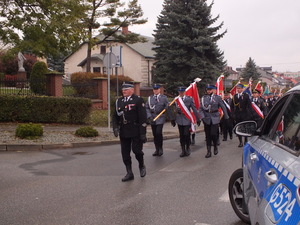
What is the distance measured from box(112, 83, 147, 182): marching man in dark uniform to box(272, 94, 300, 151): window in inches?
145

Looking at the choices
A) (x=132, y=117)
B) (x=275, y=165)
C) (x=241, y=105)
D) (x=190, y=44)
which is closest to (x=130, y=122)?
(x=132, y=117)

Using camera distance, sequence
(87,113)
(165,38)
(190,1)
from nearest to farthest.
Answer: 1. (87,113)
2. (190,1)
3. (165,38)

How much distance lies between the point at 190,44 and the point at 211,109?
18.4 metres

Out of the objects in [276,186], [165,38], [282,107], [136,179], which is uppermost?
[165,38]

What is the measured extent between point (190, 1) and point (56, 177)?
23065mm

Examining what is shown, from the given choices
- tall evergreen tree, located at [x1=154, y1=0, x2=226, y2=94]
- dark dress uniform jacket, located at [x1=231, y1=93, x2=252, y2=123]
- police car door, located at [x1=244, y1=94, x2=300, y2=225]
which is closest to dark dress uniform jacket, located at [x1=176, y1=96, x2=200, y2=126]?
dark dress uniform jacket, located at [x1=231, y1=93, x2=252, y2=123]

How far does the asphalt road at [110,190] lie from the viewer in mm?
4730

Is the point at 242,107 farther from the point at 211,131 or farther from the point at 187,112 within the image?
the point at 187,112

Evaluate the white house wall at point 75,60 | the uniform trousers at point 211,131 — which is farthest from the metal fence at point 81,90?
the white house wall at point 75,60

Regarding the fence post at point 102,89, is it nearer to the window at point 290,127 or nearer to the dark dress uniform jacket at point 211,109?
the dark dress uniform jacket at point 211,109

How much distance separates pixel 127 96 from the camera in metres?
6.84

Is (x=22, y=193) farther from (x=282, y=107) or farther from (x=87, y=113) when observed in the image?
(x=87, y=113)

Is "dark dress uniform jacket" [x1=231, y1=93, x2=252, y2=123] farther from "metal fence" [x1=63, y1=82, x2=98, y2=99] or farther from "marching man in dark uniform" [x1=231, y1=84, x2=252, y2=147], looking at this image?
"metal fence" [x1=63, y1=82, x2=98, y2=99]

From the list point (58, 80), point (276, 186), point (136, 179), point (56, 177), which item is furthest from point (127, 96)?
point (58, 80)
